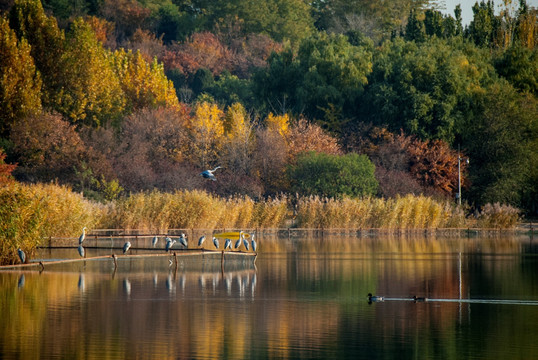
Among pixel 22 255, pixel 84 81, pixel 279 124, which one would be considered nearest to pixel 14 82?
pixel 84 81

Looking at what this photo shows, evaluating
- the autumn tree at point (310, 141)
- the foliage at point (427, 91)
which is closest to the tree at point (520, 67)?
the foliage at point (427, 91)

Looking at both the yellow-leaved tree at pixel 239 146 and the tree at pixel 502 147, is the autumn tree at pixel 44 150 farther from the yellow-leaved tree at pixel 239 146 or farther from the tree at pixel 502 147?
the tree at pixel 502 147

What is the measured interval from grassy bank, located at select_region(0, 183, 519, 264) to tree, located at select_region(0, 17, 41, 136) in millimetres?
8956

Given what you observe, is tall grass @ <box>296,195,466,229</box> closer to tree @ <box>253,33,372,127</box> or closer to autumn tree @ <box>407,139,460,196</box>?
autumn tree @ <box>407,139,460,196</box>

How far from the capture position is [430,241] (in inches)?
1709

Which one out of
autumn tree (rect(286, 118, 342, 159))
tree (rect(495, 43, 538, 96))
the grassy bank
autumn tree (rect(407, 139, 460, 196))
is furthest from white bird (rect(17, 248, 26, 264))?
tree (rect(495, 43, 538, 96))

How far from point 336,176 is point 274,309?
3370cm

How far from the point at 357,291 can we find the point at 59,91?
122ft

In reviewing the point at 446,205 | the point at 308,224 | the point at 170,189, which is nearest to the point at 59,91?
the point at 170,189

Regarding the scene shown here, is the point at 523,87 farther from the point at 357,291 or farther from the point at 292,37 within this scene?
the point at 357,291

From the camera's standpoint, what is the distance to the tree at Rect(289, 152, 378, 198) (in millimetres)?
54594

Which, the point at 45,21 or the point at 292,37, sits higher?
the point at 292,37

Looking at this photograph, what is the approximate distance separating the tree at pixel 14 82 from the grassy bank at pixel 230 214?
8.96 m

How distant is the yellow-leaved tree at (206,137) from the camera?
6166 cm
